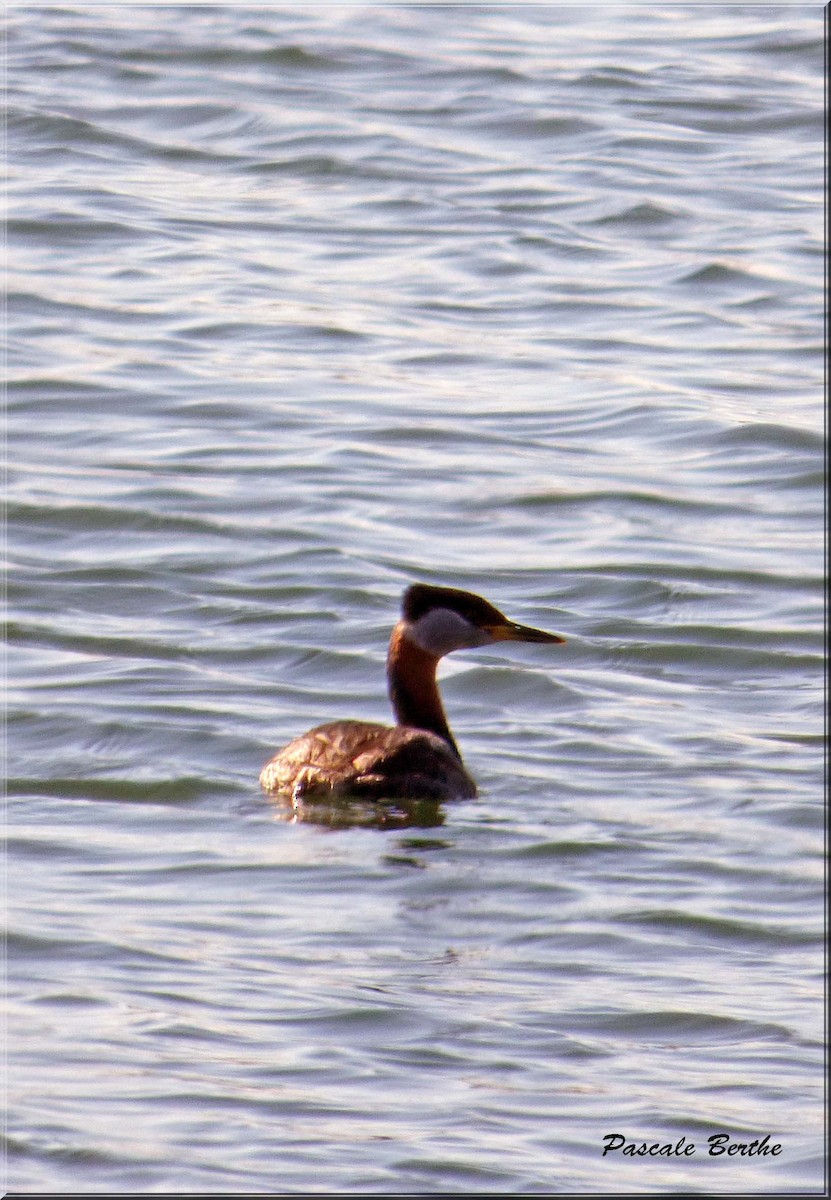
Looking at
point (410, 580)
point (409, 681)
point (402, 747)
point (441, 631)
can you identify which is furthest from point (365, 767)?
point (410, 580)

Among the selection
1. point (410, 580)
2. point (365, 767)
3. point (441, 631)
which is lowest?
point (410, 580)

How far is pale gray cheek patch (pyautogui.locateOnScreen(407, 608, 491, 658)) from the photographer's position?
9609mm

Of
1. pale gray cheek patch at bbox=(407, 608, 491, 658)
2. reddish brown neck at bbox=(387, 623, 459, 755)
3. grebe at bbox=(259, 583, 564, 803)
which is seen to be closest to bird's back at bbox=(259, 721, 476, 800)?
grebe at bbox=(259, 583, 564, 803)

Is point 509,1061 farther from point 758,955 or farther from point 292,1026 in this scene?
point 758,955

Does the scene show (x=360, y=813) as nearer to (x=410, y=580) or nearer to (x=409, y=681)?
(x=409, y=681)

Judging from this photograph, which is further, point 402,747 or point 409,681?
point 409,681

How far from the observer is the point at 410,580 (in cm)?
1164

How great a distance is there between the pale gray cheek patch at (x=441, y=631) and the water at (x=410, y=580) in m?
0.48

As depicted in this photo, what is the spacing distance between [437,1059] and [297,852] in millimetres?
1926

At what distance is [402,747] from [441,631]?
87 centimetres

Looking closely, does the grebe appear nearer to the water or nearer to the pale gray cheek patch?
the pale gray cheek patch

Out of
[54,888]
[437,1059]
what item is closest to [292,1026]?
[437,1059]

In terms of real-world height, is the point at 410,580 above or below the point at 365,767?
below

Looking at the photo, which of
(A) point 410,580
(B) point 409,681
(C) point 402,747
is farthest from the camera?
(A) point 410,580
